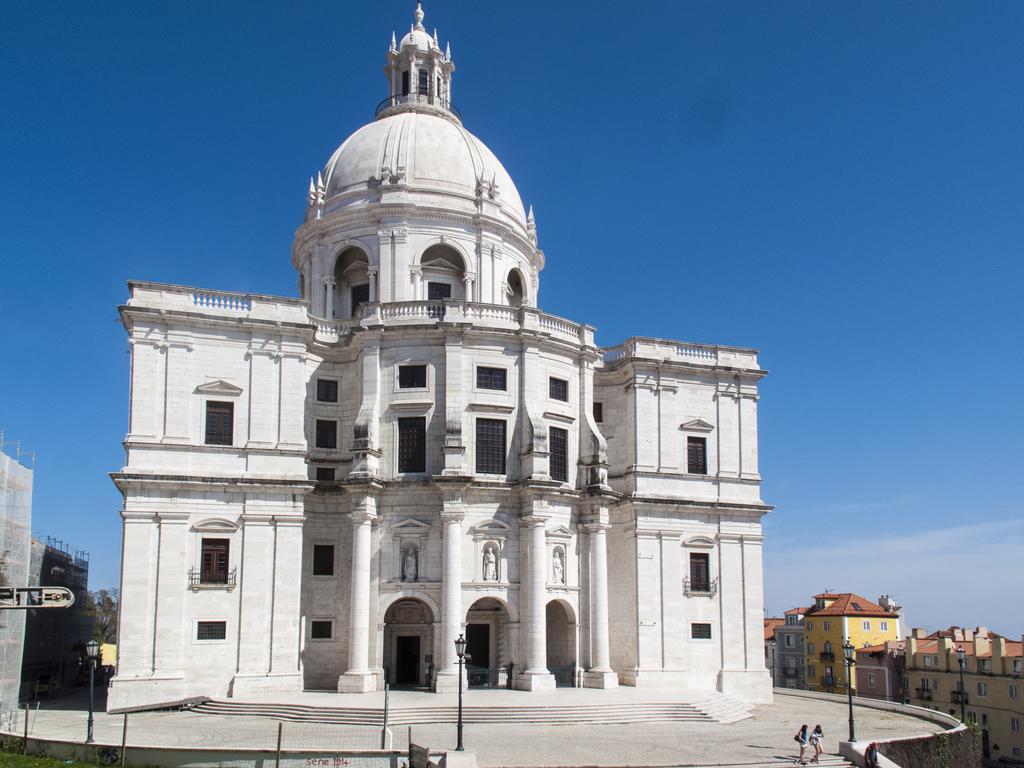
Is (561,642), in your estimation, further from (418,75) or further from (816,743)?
(418,75)

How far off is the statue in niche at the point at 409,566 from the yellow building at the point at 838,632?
5030 cm

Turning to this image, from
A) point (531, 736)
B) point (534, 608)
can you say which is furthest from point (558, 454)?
point (531, 736)

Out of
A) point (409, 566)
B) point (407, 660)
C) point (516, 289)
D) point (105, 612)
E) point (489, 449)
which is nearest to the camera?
point (409, 566)

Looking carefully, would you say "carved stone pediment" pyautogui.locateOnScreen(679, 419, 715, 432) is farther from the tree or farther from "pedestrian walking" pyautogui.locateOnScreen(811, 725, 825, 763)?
the tree

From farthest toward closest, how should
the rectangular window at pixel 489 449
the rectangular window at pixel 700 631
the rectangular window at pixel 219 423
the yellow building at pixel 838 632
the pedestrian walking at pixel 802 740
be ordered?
the yellow building at pixel 838 632, the rectangular window at pixel 700 631, the rectangular window at pixel 489 449, the rectangular window at pixel 219 423, the pedestrian walking at pixel 802 740

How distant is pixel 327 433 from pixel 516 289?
13.8 m

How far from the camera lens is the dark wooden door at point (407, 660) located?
4295 cm

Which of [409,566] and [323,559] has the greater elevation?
[323,559]

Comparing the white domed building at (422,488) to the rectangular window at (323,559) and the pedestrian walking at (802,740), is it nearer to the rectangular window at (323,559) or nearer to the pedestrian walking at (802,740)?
the rectangular window at (323,559)

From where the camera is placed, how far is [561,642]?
144 feet

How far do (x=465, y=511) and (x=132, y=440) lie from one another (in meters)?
12.7

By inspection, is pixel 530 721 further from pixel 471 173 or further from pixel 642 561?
pixel 471 173

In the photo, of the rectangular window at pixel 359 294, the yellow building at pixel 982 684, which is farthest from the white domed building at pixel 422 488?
the yellow building at pixel 982 684

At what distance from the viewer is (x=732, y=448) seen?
47.7 m
